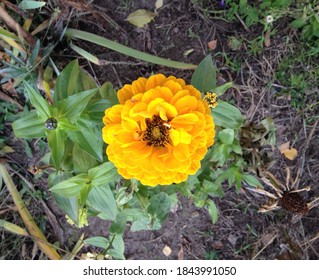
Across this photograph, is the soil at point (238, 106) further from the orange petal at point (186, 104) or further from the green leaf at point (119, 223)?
the orange petal at point (186, 104)

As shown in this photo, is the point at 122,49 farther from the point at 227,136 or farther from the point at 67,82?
the point at 227,136

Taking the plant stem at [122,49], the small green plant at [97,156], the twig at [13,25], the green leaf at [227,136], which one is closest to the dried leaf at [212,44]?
the plant stem at [122,49]

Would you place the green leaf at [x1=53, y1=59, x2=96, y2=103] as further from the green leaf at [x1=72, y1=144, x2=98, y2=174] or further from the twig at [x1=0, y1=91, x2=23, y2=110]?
the twig at [x1=0, y1=91, x2=23, y2=110]

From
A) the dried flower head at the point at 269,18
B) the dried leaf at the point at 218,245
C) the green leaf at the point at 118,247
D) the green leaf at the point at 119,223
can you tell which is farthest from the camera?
the dried leaf at the point at 218,245

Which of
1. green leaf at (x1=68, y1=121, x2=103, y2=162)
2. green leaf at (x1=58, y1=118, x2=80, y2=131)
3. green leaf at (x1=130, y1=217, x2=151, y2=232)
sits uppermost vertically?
green leaf at (x1=58, y1=118, x2=80, y2=131)

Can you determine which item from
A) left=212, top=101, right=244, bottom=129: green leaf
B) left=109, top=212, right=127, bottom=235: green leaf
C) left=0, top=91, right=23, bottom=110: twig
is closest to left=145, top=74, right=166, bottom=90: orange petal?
left=212, top=101, right=244, bottom=129: green leaf
